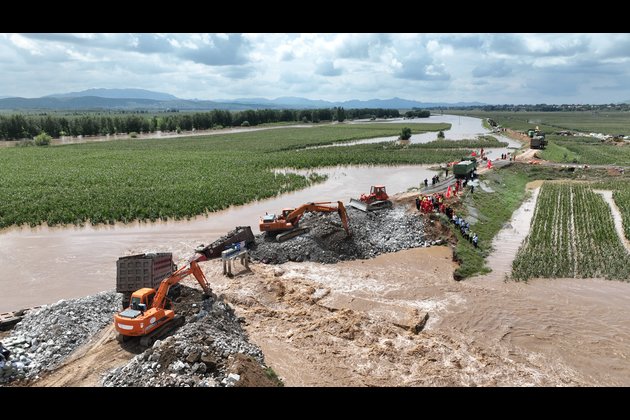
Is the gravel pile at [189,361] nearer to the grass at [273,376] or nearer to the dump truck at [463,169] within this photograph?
the grass at [273,376]

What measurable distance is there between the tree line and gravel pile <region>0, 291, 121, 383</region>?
10920 centimetres

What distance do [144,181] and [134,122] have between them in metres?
91.6

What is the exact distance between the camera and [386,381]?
42.8ft

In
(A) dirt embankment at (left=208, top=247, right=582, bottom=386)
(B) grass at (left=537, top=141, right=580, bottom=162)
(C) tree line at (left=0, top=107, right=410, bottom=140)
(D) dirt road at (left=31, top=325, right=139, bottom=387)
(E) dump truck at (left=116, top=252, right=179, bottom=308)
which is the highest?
(C) tree line at (left=0, top=107, right=410, bottom=140)

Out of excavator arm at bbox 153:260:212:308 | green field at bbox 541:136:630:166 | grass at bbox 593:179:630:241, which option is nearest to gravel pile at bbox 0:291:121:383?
excavator arm at bbox 153:260:212:308

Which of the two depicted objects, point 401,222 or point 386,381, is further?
point 401,222

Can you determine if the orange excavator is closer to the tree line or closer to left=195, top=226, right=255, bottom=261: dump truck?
left=195, top=226, right=255, bottom=261: dump truck

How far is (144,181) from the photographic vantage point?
42438mm

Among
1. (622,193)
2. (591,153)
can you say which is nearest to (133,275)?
(622,193)

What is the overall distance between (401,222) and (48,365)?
19583mm

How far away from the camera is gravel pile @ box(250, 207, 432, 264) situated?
22.8m

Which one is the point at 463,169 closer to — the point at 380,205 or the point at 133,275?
the point at 380,205
